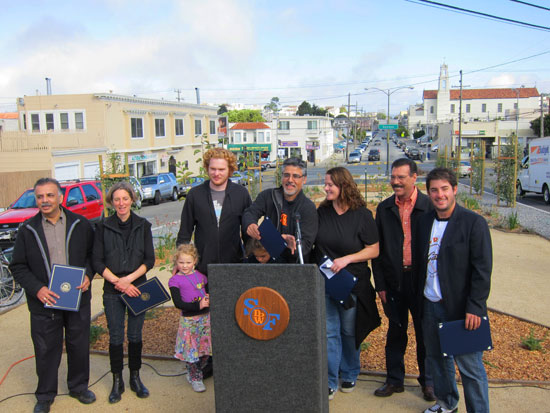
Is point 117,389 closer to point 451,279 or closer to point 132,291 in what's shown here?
point 132,291

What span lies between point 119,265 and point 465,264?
2.69 metres

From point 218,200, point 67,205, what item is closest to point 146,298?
point 218,200

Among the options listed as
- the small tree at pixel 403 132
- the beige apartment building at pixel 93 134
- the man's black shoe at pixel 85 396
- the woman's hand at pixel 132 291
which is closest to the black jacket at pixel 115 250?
the woman's hand at pixel 132 291

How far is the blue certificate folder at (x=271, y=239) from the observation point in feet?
11.6

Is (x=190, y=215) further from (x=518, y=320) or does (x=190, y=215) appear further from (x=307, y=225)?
(x=518, y=320)

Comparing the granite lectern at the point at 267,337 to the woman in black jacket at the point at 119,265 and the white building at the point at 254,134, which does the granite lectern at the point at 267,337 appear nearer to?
the woman in black jacket at the point at 119,265

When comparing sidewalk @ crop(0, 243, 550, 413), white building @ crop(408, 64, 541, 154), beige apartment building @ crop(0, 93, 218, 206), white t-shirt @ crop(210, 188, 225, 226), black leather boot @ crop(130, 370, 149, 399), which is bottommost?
sidewalk @ crop(0, 243, 550, 413)

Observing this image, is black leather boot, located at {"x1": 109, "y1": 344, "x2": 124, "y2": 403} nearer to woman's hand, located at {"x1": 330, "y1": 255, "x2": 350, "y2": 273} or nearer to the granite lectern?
the granite lectern

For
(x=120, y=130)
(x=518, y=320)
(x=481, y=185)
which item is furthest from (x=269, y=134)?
(x=518, y=320)

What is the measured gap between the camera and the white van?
20.3 m

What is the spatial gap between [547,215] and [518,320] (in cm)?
1212

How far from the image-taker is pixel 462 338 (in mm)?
3383

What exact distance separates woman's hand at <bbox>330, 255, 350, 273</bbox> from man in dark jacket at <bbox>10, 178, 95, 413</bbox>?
2011 millimetres

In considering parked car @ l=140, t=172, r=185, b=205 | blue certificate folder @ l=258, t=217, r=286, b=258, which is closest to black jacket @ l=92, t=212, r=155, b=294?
blue certificate folder @ l=258, t=217, r=286, b=258
